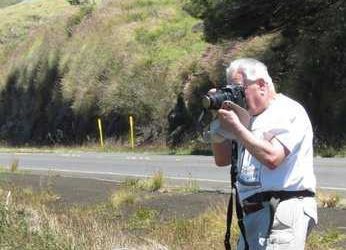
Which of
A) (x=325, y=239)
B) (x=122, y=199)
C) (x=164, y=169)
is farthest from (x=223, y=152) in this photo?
Result: (x=164, y=169)

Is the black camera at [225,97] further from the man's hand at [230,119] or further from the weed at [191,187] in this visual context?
the weed at [191,187]

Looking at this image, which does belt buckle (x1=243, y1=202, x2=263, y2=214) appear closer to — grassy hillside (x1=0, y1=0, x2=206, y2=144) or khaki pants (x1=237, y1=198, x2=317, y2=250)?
khaki pants (x1=237, y1=198, x2=317, y2=250)

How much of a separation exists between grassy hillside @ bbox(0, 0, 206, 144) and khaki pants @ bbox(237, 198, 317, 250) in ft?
95.4

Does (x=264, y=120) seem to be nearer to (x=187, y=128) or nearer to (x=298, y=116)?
(x=298, y=116)

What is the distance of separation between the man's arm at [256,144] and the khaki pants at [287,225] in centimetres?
25

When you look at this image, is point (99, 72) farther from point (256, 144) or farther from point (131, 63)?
point (256, 144)

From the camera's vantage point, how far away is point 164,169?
773 inches

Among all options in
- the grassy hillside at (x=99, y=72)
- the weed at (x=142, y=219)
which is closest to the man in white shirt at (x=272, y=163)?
the weed at (x=142, y=219)

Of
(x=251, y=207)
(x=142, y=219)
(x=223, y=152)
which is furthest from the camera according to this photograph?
(x=142, y=219)

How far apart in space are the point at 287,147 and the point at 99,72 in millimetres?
37713

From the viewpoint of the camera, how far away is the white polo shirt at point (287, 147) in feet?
14.1

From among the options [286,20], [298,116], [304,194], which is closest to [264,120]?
[298,116]

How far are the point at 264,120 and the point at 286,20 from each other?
23633mm

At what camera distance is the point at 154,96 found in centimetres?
3625
